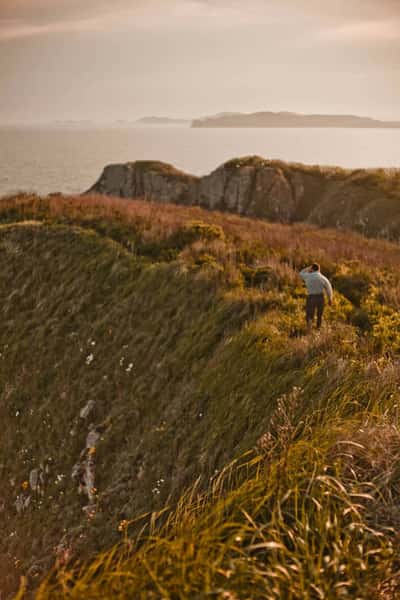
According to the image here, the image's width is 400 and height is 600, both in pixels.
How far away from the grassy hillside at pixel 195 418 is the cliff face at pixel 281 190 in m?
12.3

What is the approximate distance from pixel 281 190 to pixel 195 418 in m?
28.8

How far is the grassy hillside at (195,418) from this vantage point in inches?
108

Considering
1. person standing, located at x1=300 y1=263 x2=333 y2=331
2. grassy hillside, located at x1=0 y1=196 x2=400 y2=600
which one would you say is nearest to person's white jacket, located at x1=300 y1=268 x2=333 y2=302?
person standing, located at x1=300 y1=263 x2=333 y2=331

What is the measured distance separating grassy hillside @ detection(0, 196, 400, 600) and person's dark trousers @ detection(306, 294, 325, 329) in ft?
1.02

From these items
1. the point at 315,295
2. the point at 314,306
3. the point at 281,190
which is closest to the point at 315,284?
the point at 315,295

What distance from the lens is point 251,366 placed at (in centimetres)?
804

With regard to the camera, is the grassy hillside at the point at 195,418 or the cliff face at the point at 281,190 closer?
the grassy hillside at the point at 195,418

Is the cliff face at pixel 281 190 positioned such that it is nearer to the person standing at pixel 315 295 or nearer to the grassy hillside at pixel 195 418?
the grassy hillside at pixel 195 418

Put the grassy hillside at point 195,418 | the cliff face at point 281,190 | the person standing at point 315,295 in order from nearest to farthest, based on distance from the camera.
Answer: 1. the grassy hillside at point 195,418
2. the person standing at point 315,295
3. the cliff face at point 281,190

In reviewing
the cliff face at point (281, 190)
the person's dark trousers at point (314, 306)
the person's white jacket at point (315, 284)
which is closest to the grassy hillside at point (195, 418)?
the person's dark trousers at point (314, 306)

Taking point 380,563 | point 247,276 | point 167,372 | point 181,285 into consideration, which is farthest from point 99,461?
point 380,563

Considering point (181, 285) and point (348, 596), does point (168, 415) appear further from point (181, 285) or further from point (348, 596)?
point (348, 596)

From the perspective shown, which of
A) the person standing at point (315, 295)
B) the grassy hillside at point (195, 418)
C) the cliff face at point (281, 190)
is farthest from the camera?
the cliff face at point (281, 190)

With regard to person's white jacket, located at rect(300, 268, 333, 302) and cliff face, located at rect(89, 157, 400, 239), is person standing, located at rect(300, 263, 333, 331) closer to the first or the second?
person's white jacket, located at rect(300, 268, 333, 302)
